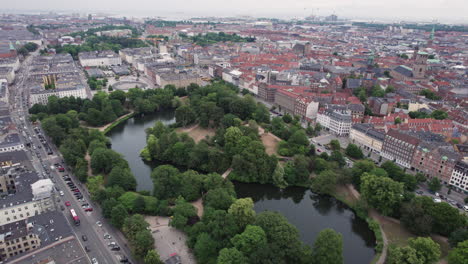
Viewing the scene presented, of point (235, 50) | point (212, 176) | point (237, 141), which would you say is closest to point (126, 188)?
point (212, 176)

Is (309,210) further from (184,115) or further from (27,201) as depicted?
(27,201)

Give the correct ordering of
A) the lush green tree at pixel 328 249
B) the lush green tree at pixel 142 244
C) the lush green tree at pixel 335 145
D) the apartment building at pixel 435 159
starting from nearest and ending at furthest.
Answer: the lush green tree at pixel 328 249
the lush green tree at pixel 142 244
the apartment building at pixel 435 159
the lush green tree at pixel 335 145

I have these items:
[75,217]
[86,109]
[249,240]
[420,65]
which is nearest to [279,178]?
[249,240]

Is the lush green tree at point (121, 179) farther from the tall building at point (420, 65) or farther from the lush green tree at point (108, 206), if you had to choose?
the tall building at point (420, 65)

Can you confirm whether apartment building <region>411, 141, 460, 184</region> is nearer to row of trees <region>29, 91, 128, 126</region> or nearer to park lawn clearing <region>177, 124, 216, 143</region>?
park lawn clearing <region>177, 124, 216, 143</region>

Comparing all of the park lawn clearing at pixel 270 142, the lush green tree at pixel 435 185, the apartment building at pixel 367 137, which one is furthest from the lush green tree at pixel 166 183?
the apartment building at pixel 367 137
